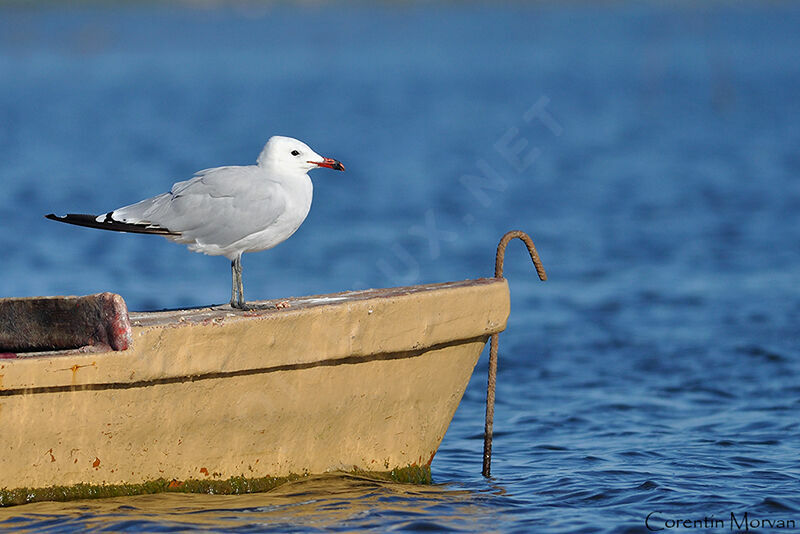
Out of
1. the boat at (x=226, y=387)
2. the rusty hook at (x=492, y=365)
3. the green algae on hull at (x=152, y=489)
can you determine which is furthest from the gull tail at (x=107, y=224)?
the rusty hook at (x=492, y=365)

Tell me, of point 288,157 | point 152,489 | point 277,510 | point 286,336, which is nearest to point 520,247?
point 288,157

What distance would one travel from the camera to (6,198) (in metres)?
21.3

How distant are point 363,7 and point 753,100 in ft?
290

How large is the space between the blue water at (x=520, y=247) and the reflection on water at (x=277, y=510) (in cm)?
2

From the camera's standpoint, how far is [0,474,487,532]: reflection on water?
611 centimetres

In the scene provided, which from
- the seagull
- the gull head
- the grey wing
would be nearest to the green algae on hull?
the seagull

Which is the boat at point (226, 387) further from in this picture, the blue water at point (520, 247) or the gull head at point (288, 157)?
the gull head at point (288, 157)

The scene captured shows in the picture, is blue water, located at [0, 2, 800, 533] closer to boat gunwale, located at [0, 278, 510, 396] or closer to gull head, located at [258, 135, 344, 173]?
boat gunwale, located at [0, 278, 510, 396]

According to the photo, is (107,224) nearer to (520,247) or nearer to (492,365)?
(492,365)

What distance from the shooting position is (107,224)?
6.46 metres

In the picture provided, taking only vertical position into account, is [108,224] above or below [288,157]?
below

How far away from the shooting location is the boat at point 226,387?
598 centimetres

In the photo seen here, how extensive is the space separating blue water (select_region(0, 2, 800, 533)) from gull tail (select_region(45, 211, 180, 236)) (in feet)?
4.63

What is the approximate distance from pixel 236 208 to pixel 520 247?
10.2 meters
